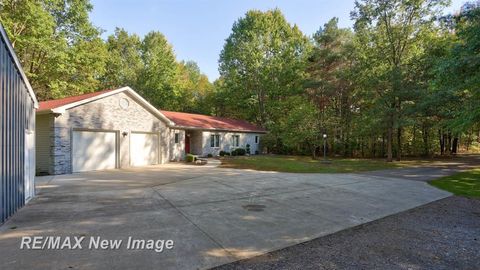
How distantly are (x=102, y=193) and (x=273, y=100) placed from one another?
26.4 m

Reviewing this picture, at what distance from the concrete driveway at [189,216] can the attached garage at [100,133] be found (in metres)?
2.69

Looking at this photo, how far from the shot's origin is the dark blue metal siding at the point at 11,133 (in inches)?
196

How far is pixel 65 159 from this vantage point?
490 inches

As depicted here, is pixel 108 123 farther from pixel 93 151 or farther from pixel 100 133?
pixel 93 151

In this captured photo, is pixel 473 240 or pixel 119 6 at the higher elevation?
pixel 119 6

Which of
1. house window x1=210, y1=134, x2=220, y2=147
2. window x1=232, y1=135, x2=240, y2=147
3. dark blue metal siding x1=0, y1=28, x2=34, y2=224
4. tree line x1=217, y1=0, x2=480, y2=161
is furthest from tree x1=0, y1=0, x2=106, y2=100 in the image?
dark blue metal siding x1=0, y1=28, x2=34, y2=224

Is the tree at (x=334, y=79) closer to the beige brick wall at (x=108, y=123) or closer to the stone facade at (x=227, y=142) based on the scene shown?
the stone facade at (x=227, y=142)

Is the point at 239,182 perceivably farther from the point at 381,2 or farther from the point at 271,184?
the point at 381,2

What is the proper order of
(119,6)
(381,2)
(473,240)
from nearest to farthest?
(473,240) < (119,6) < (381,2)

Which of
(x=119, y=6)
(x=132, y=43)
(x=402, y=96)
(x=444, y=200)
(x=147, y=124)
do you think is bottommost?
(x=444, y=200)

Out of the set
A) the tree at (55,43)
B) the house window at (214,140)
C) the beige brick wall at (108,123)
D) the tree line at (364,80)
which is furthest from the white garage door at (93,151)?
the tree line at (364,80)

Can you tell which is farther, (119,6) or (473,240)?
(119,6)

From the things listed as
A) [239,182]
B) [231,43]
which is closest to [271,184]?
[239,182]

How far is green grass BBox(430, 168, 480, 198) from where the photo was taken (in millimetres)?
9779
